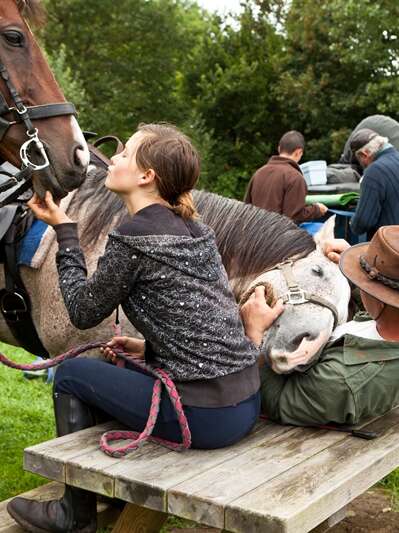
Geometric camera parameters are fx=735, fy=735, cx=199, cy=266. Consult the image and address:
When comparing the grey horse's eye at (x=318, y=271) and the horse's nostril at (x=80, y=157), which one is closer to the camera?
the grey horse's eye at (x=318, y=271)

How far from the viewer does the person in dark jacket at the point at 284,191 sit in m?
6.61

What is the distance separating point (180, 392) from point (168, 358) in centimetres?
12

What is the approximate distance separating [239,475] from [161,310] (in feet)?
1.89

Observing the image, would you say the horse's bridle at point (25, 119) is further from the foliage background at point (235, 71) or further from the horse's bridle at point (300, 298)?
the foliage background at point (235, 71)

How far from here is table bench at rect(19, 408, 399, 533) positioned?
6.68ft

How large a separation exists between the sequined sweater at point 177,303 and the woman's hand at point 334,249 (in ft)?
2.28

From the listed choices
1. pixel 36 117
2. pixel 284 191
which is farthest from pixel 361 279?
pixel 284 191

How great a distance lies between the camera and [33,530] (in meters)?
2.60

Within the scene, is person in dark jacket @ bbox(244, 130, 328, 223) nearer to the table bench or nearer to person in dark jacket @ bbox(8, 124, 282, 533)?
the table bench

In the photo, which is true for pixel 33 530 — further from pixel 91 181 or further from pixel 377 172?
pixel 377 172

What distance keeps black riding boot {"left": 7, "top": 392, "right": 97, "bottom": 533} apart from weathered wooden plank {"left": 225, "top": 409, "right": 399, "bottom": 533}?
72cm

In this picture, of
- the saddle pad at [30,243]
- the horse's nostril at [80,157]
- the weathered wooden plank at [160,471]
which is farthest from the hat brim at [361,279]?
the saddle pad at [30,243]

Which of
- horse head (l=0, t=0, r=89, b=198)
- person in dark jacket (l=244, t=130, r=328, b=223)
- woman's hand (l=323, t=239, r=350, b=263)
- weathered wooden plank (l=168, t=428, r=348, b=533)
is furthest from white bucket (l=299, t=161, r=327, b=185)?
weathered wooden plank (l=168, t=428, r=348, b=533)

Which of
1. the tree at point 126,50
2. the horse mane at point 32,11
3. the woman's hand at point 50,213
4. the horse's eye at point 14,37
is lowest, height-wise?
the woman's hand at point 50,213
